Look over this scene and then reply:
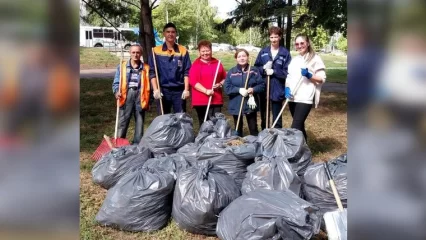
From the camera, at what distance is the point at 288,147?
3561 mm

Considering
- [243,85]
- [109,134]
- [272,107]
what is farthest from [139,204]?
[109,134]

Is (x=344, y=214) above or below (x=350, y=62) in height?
below

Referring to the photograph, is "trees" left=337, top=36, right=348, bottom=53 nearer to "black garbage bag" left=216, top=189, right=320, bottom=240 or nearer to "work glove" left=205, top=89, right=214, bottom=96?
"black garbage bag" left=216, top=189, right=320, bottom=240

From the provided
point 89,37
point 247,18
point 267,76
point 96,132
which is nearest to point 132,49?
point 267,76

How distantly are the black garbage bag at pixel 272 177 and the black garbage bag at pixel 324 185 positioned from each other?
0.08m

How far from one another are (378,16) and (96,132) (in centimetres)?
579

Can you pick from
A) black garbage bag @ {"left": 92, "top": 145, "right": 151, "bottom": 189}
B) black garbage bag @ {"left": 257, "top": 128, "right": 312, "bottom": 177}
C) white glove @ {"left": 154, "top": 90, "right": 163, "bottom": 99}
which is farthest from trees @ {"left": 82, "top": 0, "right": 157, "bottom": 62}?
black garbage bag @ {"left": 257, "top": 128, "right": 312, "bottom": 177}

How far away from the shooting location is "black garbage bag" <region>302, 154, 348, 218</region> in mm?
2852

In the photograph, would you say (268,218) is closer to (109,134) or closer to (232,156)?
(232,156)

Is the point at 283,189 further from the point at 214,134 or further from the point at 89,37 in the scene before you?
the point at 89,37

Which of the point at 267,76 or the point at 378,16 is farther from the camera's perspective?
the point at 267,76

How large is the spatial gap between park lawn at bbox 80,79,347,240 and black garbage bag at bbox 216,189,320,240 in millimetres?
375

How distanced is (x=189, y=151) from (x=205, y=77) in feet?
3.05

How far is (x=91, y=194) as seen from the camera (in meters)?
3.62
